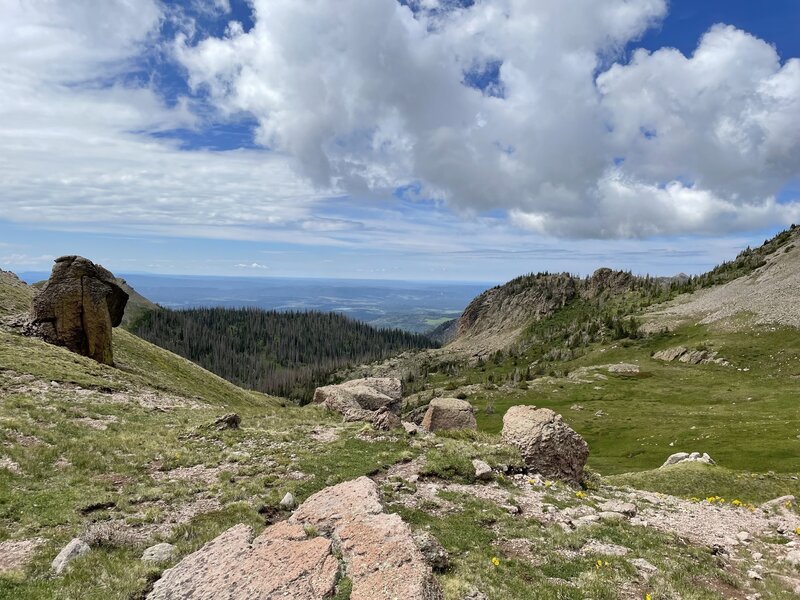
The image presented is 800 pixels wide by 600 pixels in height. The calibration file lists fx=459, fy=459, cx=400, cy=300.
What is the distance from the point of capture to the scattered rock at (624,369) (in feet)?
462

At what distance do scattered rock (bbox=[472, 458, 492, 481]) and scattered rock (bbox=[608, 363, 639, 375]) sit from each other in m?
134

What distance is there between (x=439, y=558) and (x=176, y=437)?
68.0 ft

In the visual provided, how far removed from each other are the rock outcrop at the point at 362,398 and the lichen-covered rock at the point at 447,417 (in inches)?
116

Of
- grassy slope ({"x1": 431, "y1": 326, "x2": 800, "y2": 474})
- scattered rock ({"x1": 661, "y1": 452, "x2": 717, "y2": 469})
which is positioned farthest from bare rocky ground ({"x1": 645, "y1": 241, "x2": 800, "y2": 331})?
scattered rock ({"x1": 661, "y1": 452, "x2": 717, "y2": 469})

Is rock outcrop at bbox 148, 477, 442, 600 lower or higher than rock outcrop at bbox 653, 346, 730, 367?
higher

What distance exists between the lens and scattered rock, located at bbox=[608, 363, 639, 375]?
14088 centimetres

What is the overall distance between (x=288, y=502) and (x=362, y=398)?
2701 cm

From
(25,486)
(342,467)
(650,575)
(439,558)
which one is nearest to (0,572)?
(25,486)

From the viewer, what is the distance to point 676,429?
77500mm

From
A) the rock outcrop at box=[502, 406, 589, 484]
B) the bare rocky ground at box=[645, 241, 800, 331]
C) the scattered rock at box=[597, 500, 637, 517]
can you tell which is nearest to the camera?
the scattered rock at box=[597, 500, 637, 517]

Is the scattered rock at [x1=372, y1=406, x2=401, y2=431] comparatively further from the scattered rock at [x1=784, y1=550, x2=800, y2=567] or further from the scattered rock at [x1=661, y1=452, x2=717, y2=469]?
the scattered rock at [x1=661, y1=452, x2=717, y2=469]

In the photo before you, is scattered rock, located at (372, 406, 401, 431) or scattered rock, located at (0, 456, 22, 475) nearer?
scattered rock, located at (0, 456, 22, 475)

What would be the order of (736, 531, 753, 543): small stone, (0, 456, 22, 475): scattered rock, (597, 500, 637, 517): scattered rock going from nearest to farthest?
(0, 456, 22, 475): scattered rock
(736, 531, 753, 543): small stone
(597, 500, 637, 517): scattered rock

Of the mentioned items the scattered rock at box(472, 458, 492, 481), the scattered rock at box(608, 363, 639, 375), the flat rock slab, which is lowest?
the scattered rock at box(608, 363, 639, 375)
